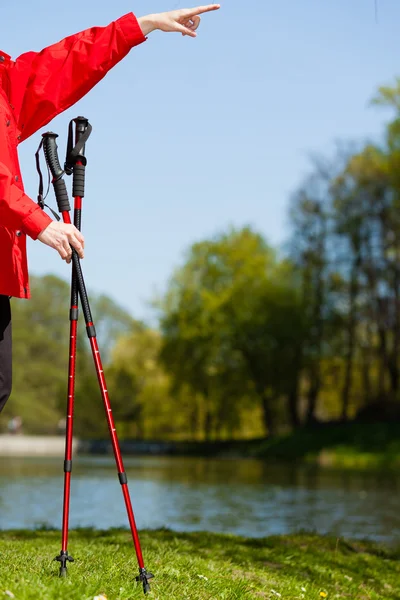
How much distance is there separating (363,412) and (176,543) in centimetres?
3783

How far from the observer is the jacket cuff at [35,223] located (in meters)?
5.09

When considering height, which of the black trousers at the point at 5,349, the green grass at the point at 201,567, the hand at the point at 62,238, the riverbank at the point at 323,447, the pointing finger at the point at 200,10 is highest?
the pointing finger at the point at 200,10

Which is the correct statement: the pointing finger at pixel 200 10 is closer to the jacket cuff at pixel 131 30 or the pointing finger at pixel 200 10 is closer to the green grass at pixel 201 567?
the jacket cuff at pixel 131 30

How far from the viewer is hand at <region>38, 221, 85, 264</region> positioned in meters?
5.14

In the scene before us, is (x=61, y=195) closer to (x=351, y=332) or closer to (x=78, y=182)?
(x=78, y=182)

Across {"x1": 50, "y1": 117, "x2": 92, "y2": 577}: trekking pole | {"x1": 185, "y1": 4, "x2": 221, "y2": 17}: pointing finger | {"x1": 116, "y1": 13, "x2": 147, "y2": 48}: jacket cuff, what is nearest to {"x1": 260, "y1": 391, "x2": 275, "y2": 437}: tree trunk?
{"x1": 50, "y1": 117, "x2": 92, "y2": 577}: trekking pole

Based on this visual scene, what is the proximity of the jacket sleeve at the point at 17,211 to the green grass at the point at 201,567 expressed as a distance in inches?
73.7

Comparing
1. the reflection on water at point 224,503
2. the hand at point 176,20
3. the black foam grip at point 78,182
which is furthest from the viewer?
the reflection on water at point 224,503

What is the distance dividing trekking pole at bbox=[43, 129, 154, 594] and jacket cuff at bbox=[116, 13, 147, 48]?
0.74 metres

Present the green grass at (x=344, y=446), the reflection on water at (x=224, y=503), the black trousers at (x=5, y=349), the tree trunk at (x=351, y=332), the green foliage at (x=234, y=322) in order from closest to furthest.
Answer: the black trousers at (x=5, y=349), the reflection on water at (x=224, y=503), the green grass at (x=344, y=446), the tree trunk at (x=351, y=332), the green foliage at (x=234, y=322)

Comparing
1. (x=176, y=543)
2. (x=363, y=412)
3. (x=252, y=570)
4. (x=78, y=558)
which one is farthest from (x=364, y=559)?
(x=363, y=412)

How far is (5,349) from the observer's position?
209 inches

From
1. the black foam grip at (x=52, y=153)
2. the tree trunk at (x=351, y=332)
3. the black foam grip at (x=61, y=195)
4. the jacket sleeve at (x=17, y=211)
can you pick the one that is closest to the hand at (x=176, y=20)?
the black foam grip at (x=52, y=153)

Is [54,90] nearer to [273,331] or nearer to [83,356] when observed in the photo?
[273,331]
